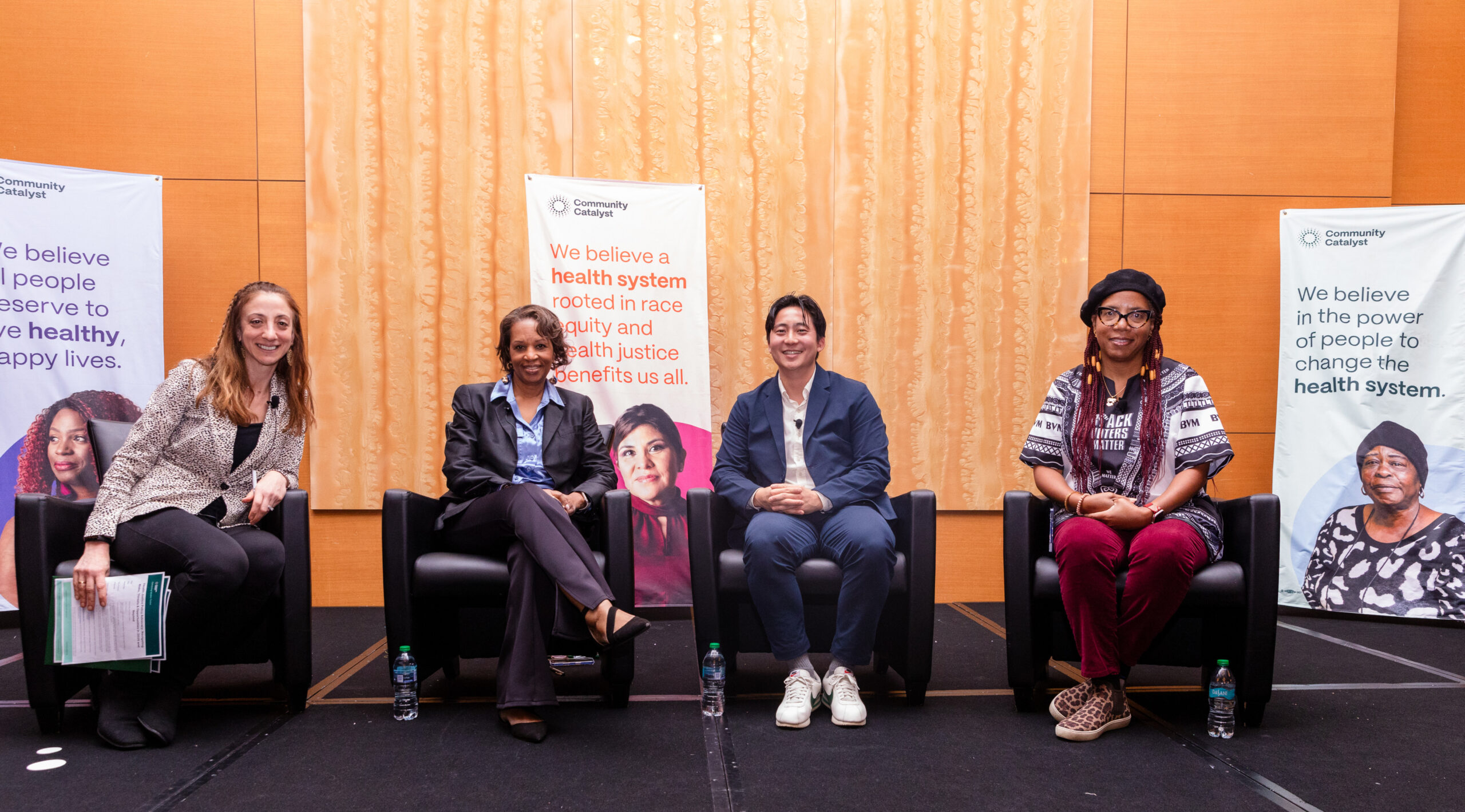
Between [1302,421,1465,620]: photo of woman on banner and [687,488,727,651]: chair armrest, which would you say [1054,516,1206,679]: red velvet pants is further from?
[1302,421,1465,620]: photo of woman on banner

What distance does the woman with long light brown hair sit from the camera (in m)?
2.21

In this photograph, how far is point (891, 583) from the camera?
2508 millimetres

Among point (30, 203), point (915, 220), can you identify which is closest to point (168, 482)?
point (30, 203)

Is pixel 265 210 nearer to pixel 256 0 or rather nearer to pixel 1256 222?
pixel 256 0

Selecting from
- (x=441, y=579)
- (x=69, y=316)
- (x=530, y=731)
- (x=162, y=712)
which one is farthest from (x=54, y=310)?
(x=530, y=731)

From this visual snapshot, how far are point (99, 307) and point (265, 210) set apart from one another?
2.63 ft

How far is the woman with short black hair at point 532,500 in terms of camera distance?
2295 mm

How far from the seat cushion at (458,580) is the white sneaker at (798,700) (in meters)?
0.68

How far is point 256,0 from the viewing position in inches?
Answer: 153

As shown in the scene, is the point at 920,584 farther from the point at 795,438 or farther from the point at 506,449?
the point at 506,449

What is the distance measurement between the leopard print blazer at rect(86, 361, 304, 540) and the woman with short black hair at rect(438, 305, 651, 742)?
55cm

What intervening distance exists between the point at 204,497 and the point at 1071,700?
2540mm

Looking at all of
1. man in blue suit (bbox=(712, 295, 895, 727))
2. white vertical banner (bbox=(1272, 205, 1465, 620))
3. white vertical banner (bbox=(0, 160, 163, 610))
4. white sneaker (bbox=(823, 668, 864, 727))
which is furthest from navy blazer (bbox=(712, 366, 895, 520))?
white vertical banner (bbox=(0, 160, 163, 610))

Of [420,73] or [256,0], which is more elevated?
[256,0]
